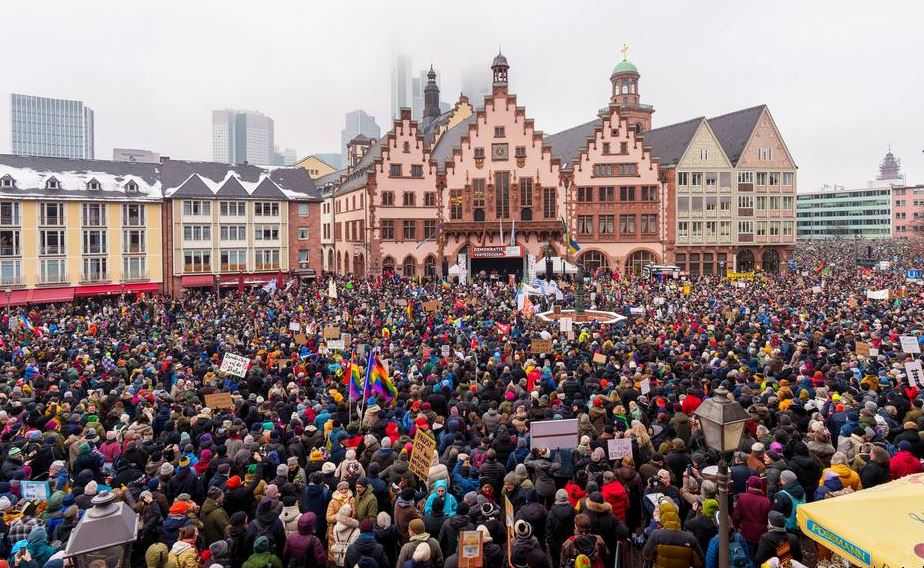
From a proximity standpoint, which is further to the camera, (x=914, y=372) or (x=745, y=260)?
(x=745, y=260)

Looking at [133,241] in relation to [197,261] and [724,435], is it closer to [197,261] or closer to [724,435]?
[197,261]

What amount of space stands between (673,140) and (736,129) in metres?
6.71

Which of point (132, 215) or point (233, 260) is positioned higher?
point (132, 215)

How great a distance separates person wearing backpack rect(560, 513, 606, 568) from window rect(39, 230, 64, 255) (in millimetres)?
53181

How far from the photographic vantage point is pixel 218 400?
14.2 metres

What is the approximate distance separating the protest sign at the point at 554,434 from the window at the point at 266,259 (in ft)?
166

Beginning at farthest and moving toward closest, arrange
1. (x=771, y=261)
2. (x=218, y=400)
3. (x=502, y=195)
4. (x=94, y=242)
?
1. (x=771, y=261)
2. (x=502, y=195)
3. (x=94, y=242)
4. (x=218, y=400)

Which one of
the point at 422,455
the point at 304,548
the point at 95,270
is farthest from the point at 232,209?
the point at 304,548

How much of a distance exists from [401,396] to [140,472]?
20.2ft

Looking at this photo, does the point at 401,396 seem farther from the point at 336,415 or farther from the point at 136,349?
the point at 136,349

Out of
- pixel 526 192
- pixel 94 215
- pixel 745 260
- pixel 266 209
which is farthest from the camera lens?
pixel 745 260

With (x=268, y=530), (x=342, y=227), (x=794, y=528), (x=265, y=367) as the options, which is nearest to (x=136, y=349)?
(x=265, y=367)

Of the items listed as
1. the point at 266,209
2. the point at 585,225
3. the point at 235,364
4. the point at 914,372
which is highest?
the point at 266,209

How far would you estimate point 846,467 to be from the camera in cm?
888
